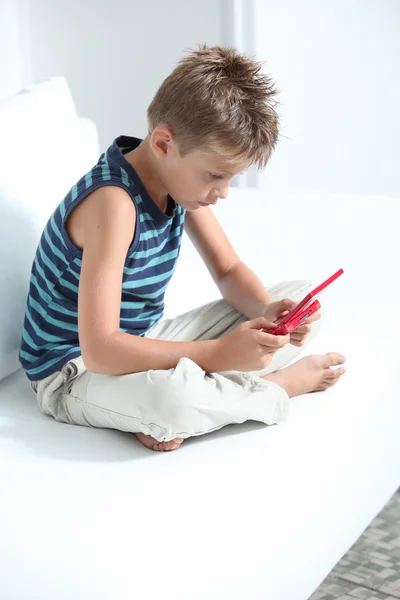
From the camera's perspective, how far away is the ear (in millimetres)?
1216

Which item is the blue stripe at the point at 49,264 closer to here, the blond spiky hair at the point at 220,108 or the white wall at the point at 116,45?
the blond spiky hair at the point at 220,108

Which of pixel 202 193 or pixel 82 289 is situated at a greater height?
pixel 202 193

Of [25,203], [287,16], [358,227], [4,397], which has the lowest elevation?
[4,397]

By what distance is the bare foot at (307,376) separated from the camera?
131 centimetres

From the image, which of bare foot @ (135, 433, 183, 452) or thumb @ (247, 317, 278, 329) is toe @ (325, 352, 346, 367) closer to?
thumb @ (247, 317, 278, 329)

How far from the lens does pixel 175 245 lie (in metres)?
1.36

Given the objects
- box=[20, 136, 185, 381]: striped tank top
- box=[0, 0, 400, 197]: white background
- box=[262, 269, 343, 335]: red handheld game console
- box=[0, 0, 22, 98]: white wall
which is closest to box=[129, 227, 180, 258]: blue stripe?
box=[20, 136, 185, 381]: striped tank top

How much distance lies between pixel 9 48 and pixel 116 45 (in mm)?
519

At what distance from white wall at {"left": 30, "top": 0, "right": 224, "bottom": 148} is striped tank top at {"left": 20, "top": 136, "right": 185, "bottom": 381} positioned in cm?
156

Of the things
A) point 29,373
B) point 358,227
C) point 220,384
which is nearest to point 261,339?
point 220,384

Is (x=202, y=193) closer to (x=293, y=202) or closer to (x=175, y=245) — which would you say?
(x=175, y=245)

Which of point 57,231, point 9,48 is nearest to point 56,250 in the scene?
point 57,231

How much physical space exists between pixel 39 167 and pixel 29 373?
14.6 inches

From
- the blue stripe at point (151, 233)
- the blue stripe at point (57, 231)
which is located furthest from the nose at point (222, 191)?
the blue stripe at point (57, 231)
